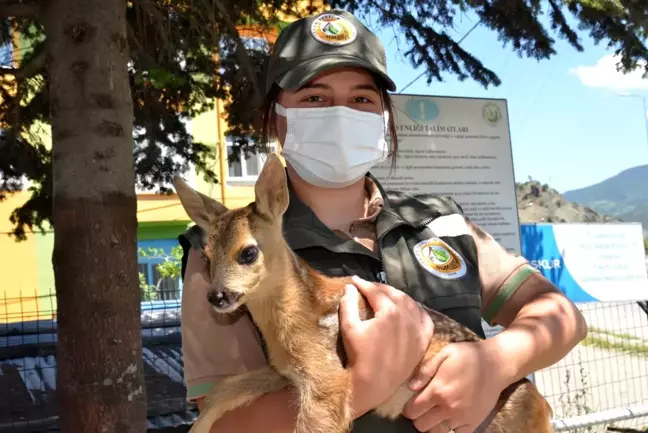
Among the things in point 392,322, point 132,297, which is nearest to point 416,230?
point 392,322

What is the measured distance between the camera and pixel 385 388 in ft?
6.69

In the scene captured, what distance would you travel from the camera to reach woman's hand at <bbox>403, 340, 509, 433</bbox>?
204 cm

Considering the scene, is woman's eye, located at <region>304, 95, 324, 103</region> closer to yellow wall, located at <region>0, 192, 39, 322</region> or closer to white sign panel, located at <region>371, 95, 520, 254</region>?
white sign panel, located at <region>371, 95, 520, 254</region>

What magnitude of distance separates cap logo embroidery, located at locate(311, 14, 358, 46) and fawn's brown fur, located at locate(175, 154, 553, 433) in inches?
24.7

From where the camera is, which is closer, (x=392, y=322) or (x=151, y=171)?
(x=392, y=322)

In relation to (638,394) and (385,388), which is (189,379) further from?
(638,394)

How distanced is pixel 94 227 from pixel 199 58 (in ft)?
10.7

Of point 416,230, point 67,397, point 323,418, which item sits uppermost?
point 416,230

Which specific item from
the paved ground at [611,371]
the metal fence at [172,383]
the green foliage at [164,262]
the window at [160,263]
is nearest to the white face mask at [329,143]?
the metal fence at [172,383]

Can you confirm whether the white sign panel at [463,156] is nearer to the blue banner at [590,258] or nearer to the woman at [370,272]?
the blue banner at [590,258]

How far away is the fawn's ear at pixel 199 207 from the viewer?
2.33 meters

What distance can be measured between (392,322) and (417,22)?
15.8 feet

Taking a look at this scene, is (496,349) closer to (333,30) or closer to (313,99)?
(313,99)

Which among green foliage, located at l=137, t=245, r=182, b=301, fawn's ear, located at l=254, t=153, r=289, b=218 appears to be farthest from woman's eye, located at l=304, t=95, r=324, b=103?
green foliage, located at l=137, t=245, r=182, b=301
